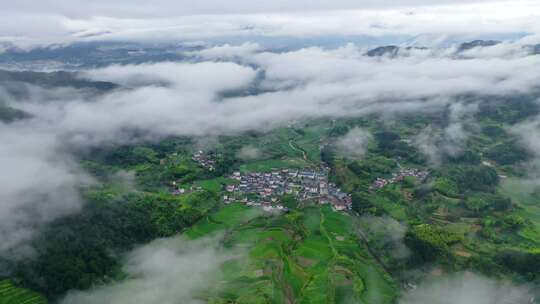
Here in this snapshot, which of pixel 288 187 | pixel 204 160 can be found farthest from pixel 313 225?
pixel 204 160

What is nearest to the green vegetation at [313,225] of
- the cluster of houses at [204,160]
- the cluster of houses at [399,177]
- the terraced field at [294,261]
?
the terraced field at [294,261]

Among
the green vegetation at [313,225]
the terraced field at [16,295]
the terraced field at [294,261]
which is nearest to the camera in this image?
the terraced field at [16,295]

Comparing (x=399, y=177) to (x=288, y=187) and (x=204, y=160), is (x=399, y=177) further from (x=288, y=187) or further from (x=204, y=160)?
(x=204, y=160)

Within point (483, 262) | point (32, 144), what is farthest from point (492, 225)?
point (32, 144)

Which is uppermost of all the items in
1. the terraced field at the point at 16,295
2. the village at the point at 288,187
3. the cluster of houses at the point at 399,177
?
the terraced field at the point at 16,295

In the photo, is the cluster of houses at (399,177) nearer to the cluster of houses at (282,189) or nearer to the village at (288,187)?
the village at (288,187)

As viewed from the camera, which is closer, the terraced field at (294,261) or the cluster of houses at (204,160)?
the terraced field at (294,261)

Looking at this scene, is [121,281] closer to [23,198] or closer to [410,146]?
[23,198]
